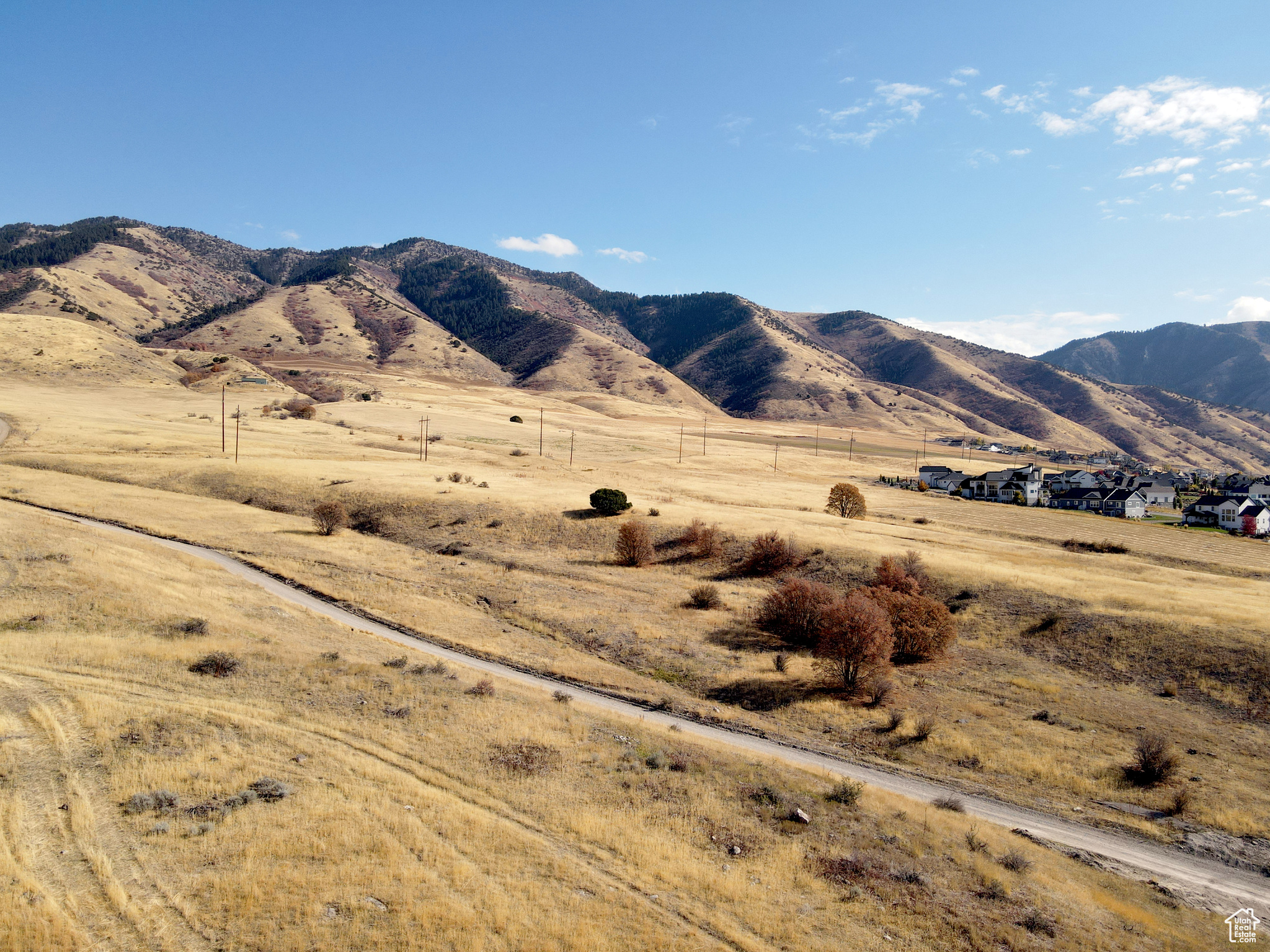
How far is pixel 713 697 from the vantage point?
28.5m

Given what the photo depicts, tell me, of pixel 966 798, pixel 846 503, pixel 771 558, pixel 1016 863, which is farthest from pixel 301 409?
pixel 1016 863

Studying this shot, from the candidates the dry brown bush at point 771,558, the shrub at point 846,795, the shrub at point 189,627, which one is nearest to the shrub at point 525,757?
the shrub at point 846,795

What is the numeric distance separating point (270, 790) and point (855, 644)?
24.4 meters

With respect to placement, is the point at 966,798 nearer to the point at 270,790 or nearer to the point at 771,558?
the point at 270,790

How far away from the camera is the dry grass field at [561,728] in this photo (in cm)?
1304

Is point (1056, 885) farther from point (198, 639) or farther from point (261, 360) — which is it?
point (261, 360)

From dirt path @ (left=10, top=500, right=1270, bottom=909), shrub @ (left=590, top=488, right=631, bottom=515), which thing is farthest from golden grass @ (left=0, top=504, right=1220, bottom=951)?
shrub @ (left=590, top=488, right=631, bottom=515)

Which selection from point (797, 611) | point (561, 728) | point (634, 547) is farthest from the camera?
point (634, 547)

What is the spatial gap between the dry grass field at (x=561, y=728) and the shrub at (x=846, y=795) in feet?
1.28

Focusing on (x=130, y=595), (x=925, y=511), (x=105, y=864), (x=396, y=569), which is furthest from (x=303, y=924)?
(x=925, y=511)

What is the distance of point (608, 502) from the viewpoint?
2212 inches

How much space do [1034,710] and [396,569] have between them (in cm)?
3784

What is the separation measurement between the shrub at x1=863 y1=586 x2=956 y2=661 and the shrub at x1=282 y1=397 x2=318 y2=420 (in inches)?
4246

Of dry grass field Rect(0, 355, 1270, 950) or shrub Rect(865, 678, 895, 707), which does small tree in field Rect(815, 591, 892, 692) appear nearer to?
shrub Rect(865, 678, 895, 707)
